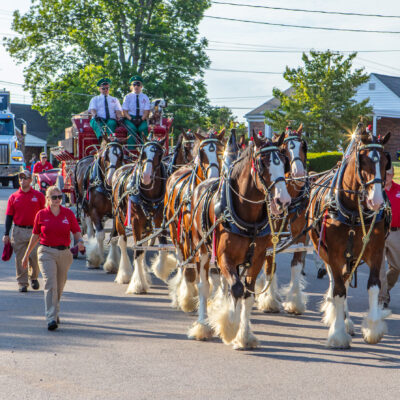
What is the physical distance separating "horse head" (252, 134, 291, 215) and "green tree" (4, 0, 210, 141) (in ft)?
105

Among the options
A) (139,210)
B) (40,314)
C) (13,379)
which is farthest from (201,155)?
(13,379)

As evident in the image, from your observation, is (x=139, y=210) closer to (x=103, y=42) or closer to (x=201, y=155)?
(x=201, y=155)

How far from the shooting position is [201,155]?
367 inches

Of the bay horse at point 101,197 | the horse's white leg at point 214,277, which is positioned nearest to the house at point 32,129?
the bay horse at point 101,197

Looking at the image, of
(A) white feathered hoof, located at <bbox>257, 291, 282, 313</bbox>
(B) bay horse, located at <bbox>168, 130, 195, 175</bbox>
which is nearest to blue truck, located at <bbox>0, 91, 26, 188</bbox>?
(B) bay horse, located at <bbox>168, 130, 195, 175</bbox>

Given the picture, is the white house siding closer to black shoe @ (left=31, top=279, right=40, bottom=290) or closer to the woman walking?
black shoe @ (left=31, top=279, right=40, bottom=290)

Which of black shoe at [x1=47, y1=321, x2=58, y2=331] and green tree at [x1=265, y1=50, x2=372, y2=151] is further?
green tree at [x1=265, y1=50, x2=372, y2=151]

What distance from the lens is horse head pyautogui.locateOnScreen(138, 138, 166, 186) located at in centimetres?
1092

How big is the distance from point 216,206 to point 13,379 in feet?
9.10

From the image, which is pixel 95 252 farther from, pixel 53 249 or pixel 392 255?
pixel 392 255

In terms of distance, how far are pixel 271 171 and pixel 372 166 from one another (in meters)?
1.11

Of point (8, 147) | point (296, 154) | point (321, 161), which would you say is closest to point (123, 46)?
point (8, 147)

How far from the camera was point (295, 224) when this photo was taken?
9930 mm

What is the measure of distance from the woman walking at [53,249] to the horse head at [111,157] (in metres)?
4.44
